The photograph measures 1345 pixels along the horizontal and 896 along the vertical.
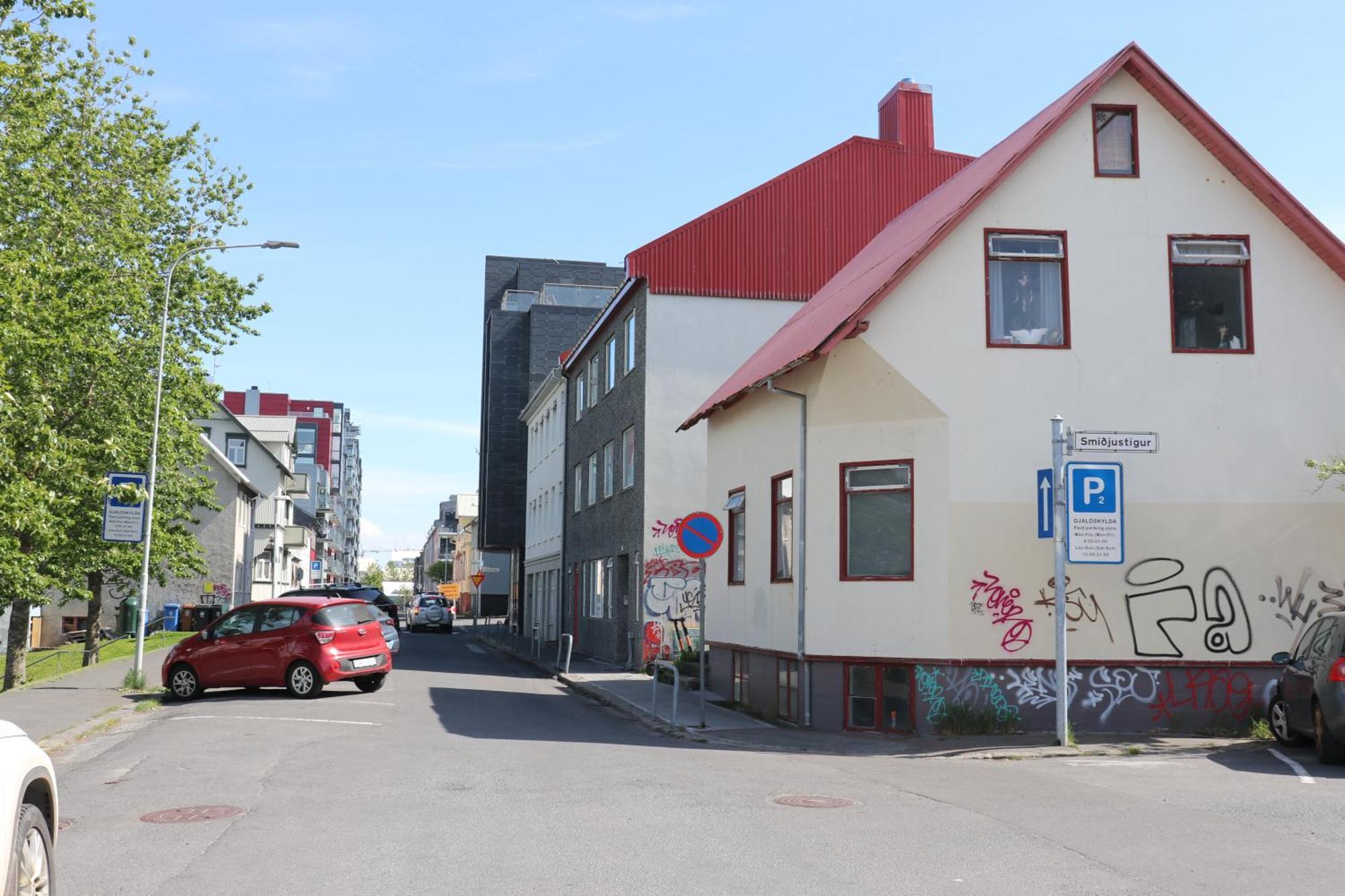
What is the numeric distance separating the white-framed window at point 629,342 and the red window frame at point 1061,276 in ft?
51.6

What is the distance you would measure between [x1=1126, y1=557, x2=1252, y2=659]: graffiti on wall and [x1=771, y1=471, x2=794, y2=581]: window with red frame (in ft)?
15.4

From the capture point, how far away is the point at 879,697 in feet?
53.6

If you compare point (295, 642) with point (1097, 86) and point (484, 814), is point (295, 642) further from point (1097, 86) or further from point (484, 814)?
point (1097, 86)

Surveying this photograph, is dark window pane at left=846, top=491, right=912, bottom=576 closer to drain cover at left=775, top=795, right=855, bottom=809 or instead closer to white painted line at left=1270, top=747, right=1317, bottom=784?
white painted line at left=1270, top=747, right=1317, bottom=784

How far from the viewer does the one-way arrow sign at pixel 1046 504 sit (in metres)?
15.0

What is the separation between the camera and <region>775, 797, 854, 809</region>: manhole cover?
32.4 ft

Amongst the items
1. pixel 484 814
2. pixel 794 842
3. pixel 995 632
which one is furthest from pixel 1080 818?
pixel 995 632

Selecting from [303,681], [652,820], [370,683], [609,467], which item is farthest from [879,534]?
[609,467]

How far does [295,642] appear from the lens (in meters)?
20.5

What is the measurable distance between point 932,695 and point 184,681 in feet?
40.0

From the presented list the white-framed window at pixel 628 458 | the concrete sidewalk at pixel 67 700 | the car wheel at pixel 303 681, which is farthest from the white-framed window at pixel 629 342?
the car wheel at pixel 303 681

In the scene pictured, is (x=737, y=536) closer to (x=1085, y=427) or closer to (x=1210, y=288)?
(x=1085, y=427)

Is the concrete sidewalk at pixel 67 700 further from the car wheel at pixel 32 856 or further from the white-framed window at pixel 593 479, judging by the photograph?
the white-framed window at pixel 593 479

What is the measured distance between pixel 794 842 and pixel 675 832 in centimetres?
83
